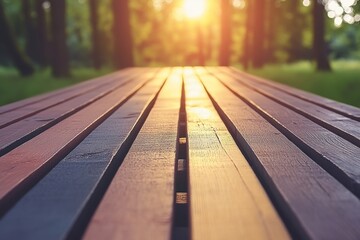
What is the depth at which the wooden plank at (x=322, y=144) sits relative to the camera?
2.09 m

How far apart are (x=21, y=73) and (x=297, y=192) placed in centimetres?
1812

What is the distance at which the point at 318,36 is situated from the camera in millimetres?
18531

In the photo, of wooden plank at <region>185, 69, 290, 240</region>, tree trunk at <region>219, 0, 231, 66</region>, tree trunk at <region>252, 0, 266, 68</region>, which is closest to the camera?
wooden plank at <region>185, 69, 290, 240</region>

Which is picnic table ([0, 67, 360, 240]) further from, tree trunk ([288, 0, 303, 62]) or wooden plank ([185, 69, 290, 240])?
tree trunk ([288, 0, 303, 62])

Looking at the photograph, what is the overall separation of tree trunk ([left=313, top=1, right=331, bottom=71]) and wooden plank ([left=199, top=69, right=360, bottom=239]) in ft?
52.4

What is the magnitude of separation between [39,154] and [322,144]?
126cm

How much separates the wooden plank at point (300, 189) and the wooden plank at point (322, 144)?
52 mm

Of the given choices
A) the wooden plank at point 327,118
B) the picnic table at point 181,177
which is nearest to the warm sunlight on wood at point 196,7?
the wooden plank at point 327,118

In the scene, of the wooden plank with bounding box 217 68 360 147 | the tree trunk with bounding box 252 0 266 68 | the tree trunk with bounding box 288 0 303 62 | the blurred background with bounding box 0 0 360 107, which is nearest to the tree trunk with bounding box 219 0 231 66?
the blurred background with bounding box 0 0 360 107

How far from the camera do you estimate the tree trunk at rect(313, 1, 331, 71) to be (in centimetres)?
1827

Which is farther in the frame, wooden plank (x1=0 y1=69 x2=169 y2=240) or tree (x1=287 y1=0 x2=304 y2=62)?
tree (x1=287 y1=0 x2=304 y2=62)

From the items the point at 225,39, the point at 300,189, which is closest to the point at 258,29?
the point at 225,39

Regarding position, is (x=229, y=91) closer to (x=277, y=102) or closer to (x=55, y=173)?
(x=277, y=102)

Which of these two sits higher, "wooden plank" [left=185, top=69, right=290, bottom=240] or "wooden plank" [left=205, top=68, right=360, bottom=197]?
"wooden plank" [left=185, top=69, right=290, bottom=240]
